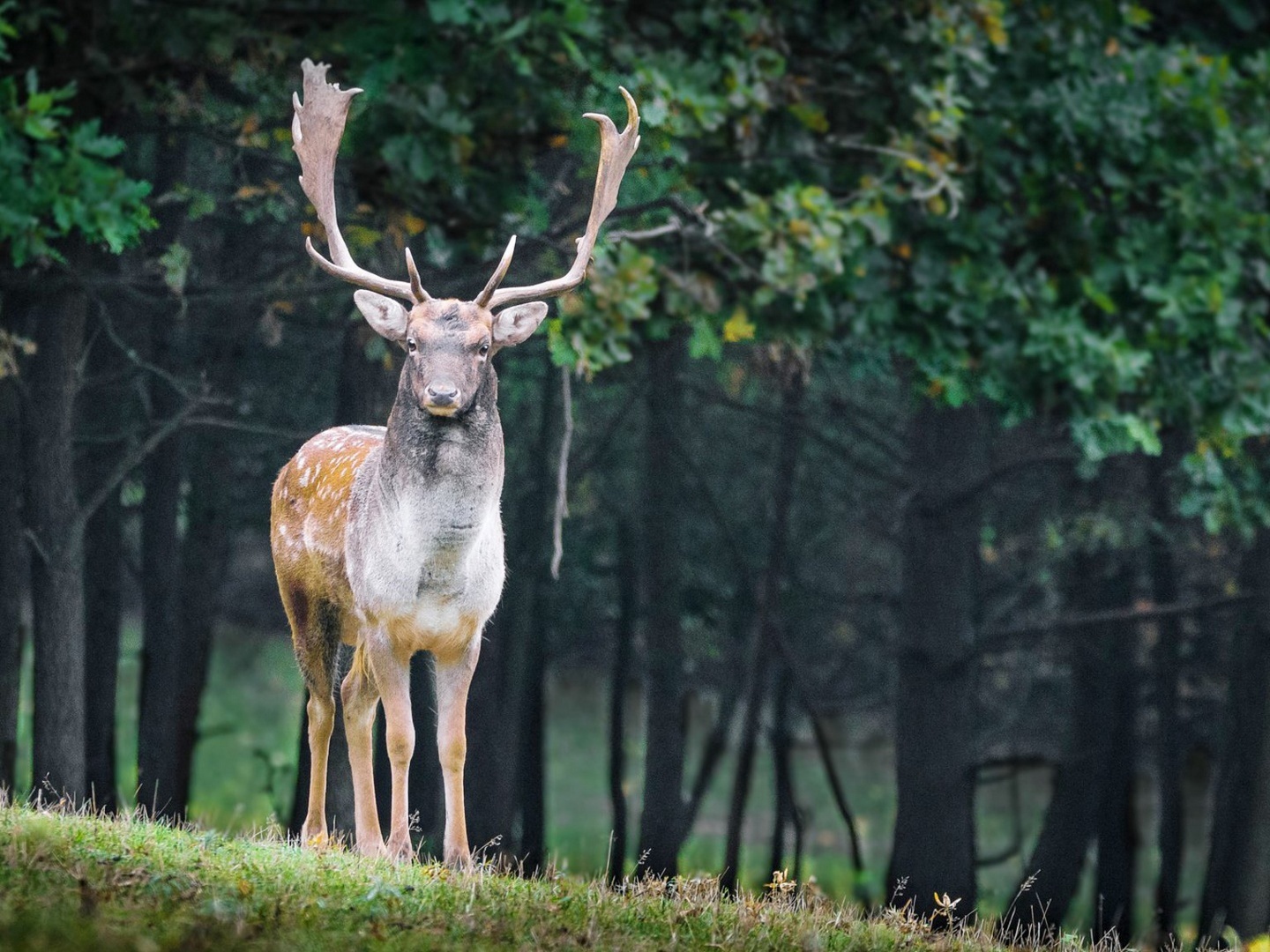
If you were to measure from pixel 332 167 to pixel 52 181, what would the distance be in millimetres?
2102

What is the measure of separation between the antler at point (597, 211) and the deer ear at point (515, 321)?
0.09 meters

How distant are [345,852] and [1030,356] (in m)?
6.00

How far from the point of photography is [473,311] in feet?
24.0

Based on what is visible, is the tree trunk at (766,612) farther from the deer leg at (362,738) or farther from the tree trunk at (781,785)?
the deer leg at (362,738)

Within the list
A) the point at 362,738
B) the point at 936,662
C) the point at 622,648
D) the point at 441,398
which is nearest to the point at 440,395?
the point at 441,398

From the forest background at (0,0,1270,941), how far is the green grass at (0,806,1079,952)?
1091mm

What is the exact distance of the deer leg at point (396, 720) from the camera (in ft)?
25.4

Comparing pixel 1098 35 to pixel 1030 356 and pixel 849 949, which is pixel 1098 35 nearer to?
pixel 1030 356

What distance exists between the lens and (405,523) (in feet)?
24.5

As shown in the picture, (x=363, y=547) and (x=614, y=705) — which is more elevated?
(x=363, y=547)

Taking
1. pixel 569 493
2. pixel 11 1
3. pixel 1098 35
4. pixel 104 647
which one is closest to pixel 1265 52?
pixel 1098 35

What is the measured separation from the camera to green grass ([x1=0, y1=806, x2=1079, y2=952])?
5723 mm

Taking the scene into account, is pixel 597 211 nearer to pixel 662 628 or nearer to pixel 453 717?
pixel 453 717

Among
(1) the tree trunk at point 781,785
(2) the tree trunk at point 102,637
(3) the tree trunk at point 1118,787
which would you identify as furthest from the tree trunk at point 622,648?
(2) the tree trunk at point 102,637
